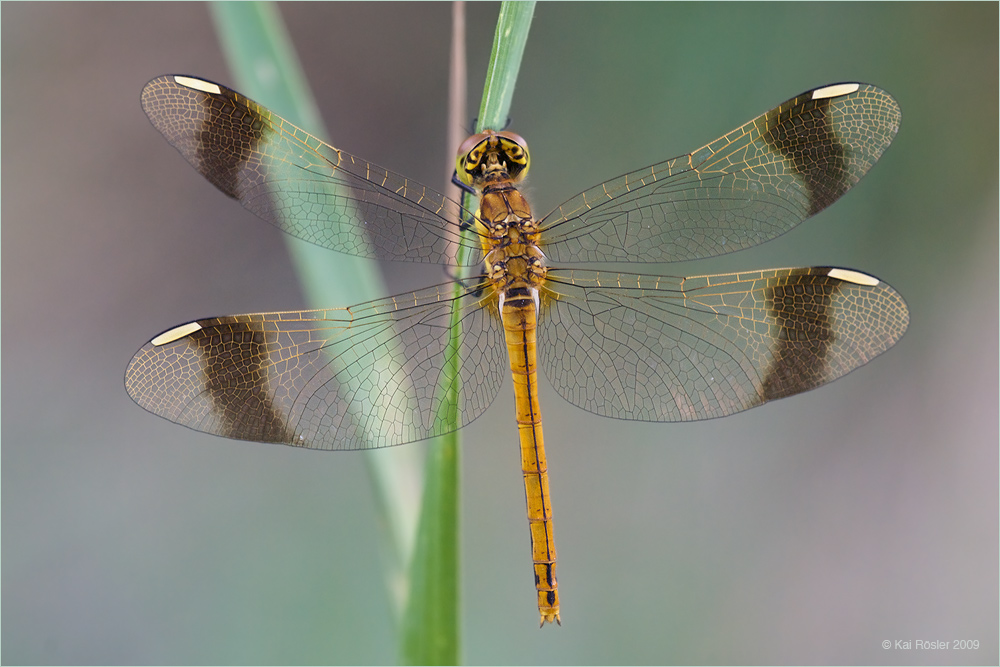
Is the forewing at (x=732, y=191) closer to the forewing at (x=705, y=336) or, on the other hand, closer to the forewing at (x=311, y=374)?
the forewing at (x=705, y=336)
